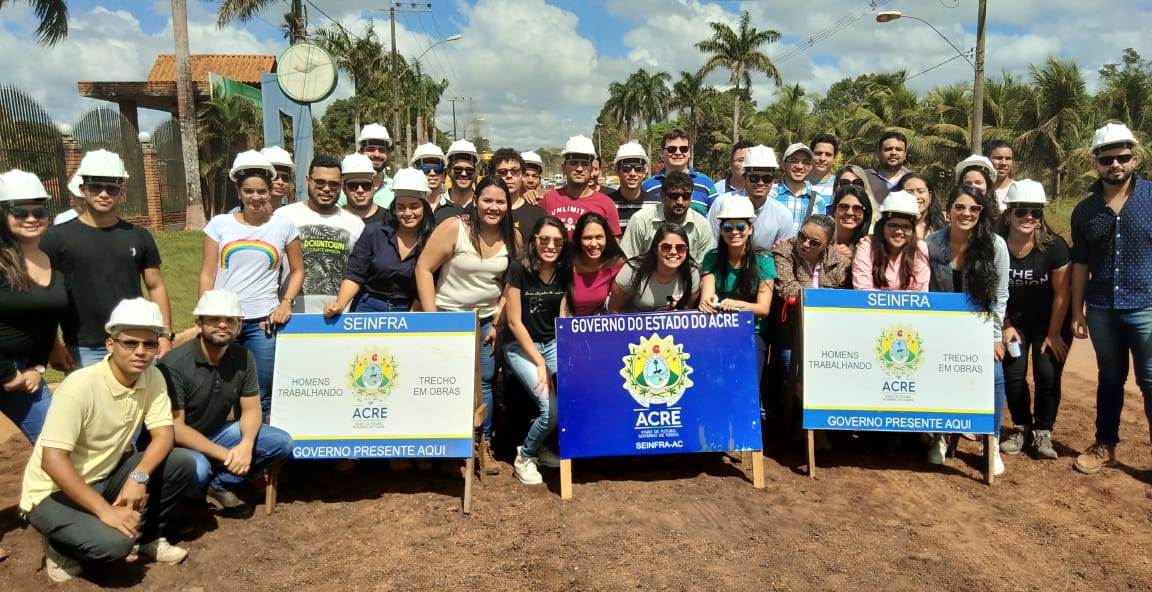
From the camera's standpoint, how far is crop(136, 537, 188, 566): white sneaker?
398cm

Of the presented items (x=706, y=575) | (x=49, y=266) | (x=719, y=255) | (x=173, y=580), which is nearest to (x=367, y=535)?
(x=173, y=580)

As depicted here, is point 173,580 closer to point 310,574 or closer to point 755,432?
point 310,574

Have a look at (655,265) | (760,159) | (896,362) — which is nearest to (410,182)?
(655,265)

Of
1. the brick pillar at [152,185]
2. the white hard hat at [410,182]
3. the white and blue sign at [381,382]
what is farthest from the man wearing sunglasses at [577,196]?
the brick pillar at [152,185]

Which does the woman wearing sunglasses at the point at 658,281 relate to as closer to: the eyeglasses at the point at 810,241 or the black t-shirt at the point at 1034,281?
the eyeglasses at the point at 810,241

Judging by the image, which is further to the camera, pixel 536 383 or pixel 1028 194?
pixel 1028 194

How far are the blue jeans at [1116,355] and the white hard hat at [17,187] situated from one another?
21.5ft

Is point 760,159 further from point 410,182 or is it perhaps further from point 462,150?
point 410,182

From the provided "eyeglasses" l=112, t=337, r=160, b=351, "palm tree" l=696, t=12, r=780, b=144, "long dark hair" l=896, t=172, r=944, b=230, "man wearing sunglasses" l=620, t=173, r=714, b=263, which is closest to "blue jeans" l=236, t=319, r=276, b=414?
"eyeglasses" l=112, t=337, r=160, b=351

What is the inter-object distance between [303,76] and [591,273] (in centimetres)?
740

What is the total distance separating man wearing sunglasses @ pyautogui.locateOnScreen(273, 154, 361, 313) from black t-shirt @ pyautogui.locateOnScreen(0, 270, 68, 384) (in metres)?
1.39

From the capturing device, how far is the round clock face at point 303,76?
34.4ft

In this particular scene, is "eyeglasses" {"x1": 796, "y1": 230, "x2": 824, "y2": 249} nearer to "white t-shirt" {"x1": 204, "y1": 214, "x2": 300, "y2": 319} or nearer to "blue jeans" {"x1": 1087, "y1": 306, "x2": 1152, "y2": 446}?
"blue jeans" {"x1": 1087, "y1": 306, "x2": 1152, "y2": 446}

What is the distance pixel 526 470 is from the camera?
5055mm
